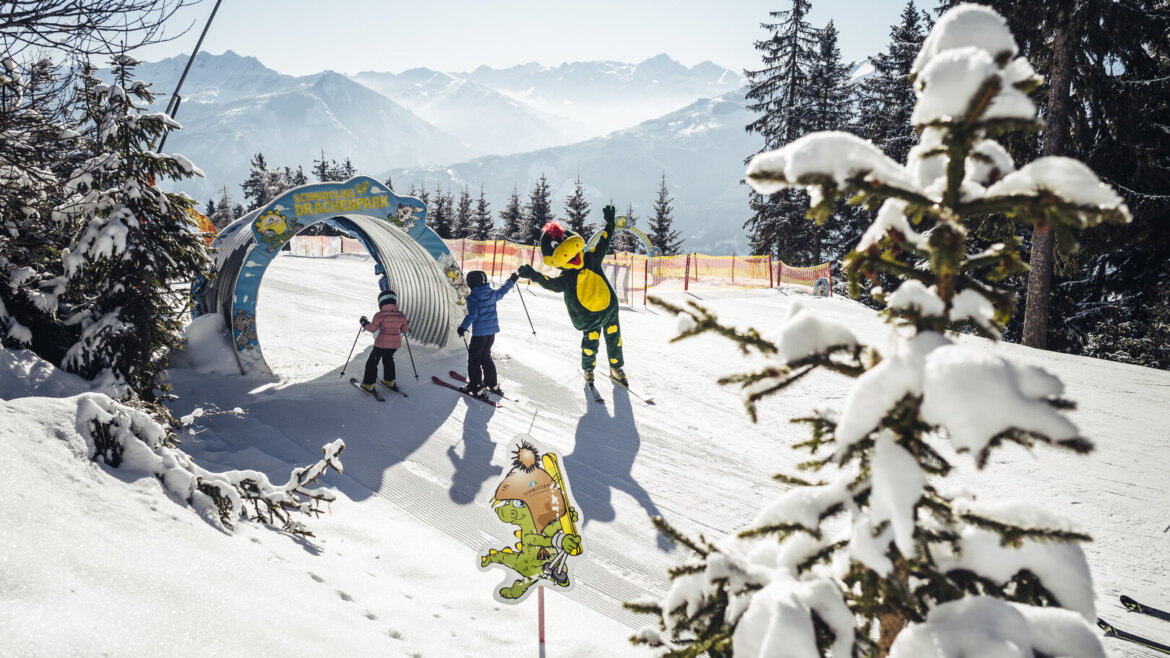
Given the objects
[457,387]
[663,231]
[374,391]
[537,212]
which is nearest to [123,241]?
[374,391]

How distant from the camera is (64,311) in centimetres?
711

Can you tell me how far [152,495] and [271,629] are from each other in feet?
4.61

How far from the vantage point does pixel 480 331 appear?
28.8 feet

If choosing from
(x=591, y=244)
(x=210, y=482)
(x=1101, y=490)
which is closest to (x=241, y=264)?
(x=591, y=244)

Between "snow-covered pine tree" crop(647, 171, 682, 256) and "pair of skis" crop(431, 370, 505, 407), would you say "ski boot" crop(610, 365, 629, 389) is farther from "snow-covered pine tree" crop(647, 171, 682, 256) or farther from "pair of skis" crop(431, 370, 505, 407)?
"snow-covered pine tree" crop(647, 171, 682, 256)

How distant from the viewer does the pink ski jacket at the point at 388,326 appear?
8828mm

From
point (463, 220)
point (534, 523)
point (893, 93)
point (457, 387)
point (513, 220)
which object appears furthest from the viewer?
point (463, 220)

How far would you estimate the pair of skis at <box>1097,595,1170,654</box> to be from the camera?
388 centimetres

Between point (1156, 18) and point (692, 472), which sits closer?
point (692, 472)

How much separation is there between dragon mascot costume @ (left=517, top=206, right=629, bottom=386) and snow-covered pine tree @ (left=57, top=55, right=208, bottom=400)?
173 inches

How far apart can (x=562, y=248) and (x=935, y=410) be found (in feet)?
24.7

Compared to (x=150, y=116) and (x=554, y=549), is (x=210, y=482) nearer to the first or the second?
(x=554, y=549)

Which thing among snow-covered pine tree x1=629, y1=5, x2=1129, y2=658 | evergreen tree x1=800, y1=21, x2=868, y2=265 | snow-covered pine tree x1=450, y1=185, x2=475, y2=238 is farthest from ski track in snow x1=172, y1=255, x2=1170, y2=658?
snow-covered pine tree x1=450, y1=185, x2=475, y2=238

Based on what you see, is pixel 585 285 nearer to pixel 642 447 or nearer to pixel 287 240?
pixel 642 447
